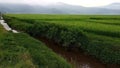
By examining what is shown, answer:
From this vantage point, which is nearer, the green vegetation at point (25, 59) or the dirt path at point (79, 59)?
the green vegetation at point (25, 59)

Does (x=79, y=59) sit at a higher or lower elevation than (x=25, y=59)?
lower

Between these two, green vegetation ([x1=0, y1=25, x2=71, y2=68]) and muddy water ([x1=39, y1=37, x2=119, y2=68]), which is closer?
green vegetation ([x1=0, y1=25, x2=71, y2=68])

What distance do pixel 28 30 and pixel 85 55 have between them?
12.8 meters

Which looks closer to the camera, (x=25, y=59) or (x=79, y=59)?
(x=25, y=59)

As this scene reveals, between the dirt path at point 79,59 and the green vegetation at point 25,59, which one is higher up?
the green vegetation at point 25,59

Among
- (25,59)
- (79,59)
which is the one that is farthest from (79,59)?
(25,59)

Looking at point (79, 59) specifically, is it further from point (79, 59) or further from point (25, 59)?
point (25, 59)

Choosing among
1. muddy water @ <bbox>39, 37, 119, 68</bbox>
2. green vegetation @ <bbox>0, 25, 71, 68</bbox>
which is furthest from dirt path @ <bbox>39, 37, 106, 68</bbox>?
green vegetation @ <bbox>0, 25, 71, 68</bbox>

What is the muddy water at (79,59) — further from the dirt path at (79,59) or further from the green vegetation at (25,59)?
the green vegetation at (25,59)

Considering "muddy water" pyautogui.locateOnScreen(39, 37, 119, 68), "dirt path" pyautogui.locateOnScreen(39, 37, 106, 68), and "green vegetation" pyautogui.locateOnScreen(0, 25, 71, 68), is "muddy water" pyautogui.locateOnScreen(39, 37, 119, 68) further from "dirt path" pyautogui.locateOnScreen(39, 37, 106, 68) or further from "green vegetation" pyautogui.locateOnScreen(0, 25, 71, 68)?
"green vegetation" pyautogui.locateOnScreen(0, 25, 71, 68)

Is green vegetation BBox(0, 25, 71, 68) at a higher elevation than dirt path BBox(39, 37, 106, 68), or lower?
higher

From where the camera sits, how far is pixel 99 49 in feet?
72.1

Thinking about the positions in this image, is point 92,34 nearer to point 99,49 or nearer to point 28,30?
point 99,49

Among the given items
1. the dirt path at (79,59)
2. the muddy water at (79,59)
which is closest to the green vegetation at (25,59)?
the muddy water at (79,59)
